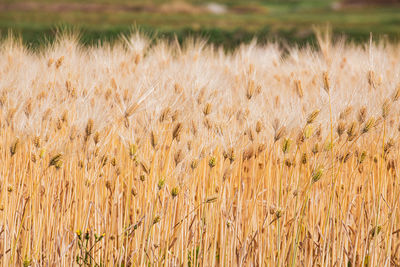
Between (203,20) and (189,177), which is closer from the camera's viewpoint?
(189,177)

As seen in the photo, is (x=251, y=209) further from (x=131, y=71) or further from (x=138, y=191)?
(x=131, y=71)

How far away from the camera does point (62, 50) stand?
8.97ft

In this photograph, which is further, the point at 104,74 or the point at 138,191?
the point at 104,74

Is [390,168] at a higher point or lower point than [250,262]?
higher

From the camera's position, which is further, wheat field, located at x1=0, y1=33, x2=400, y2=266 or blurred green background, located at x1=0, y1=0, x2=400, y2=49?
blurred green background, located at x1=0, y1=0, x2=400, y2=49

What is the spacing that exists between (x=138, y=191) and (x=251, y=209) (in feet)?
1.68

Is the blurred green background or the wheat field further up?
the blurred green background

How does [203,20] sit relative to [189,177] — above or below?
above

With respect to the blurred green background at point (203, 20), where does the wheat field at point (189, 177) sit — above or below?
below

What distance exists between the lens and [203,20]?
816 inches

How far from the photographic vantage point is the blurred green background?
1122cm

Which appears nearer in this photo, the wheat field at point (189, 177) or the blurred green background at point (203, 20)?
the wheat field at point (189, 177)

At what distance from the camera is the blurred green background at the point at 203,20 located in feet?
36.8

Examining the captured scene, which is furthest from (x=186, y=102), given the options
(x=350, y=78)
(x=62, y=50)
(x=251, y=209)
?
(x=350, y=78)
